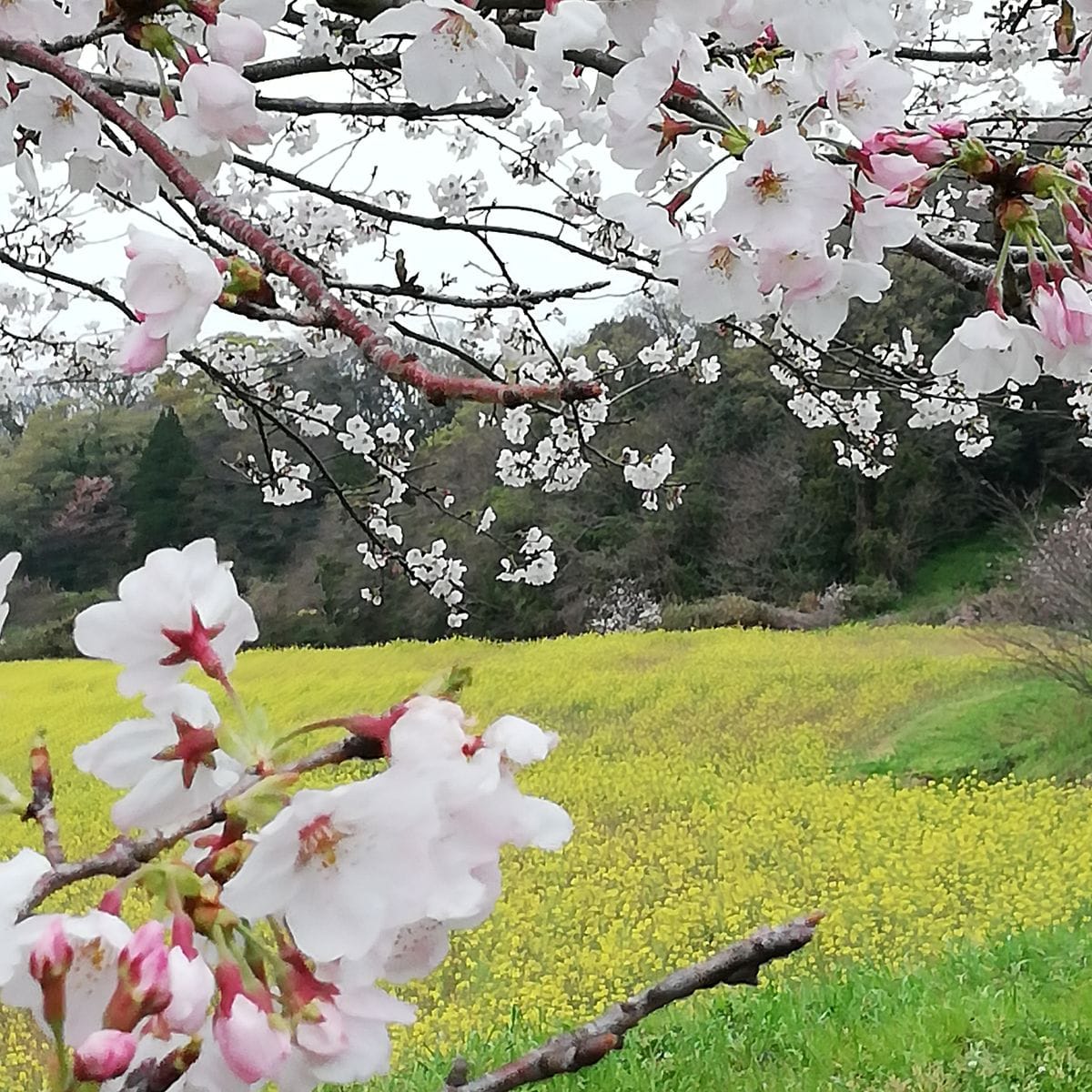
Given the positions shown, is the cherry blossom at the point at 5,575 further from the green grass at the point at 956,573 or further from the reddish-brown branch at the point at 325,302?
the green grass at the point at 956,573

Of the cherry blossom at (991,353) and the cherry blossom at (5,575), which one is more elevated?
the cherry blossom at (991,353)

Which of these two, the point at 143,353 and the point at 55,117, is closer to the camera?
the point at 143,353

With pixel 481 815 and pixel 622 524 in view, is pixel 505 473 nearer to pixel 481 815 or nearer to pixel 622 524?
pixel 622 524

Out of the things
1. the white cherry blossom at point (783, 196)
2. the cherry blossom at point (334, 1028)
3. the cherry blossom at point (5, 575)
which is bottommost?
the cherry blossom at point (334, 1028)

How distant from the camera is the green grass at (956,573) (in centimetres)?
308

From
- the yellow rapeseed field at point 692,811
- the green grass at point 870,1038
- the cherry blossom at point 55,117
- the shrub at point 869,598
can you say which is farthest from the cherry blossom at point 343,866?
the shrub at point 869,598

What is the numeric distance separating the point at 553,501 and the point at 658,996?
2678 millimetres

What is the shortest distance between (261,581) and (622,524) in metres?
1.04

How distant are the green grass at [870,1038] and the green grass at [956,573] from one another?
133 cm

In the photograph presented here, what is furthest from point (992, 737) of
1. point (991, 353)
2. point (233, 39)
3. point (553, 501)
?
point (233, 39)

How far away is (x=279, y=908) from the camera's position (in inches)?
10.2

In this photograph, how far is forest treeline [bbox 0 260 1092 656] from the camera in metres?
2.48

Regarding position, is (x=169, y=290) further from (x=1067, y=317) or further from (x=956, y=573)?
(x=956, y=573)

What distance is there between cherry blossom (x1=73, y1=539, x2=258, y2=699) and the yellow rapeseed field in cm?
123
